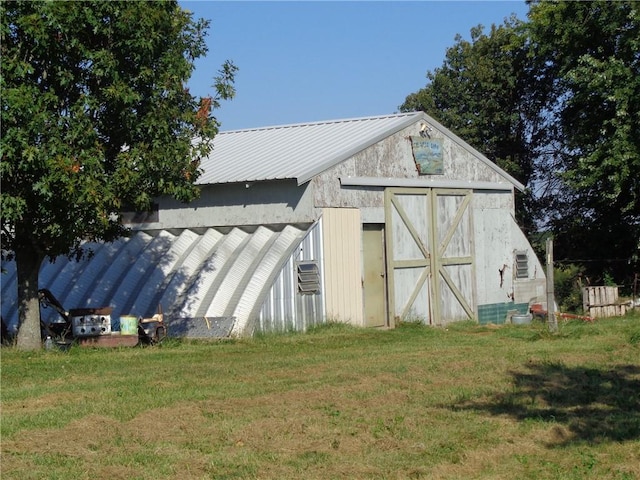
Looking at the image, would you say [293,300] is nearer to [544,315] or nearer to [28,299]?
[28,299]

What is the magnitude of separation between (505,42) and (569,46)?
8.46 m

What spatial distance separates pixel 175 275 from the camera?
2067 cm

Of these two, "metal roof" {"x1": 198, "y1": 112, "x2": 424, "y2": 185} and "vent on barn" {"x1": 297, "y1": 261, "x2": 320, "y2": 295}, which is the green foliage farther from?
"vent on barn" {"x1": 297, "y1": 261, "x2": 320, "y2": 295}

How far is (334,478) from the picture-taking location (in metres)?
8.12

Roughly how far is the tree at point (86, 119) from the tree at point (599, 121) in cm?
1422

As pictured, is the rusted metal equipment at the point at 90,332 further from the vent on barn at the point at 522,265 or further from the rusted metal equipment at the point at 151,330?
the vent on barn at the point at 522,265

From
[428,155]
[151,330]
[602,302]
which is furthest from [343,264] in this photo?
[602,302]

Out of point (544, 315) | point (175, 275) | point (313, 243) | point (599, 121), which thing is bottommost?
point (544, 315)

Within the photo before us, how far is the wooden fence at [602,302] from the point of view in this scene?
83.8 ft

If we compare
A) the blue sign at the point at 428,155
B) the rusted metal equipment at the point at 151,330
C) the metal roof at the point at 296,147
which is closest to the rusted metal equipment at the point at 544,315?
the metal roof at the point at 296,147

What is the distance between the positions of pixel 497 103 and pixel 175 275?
866 inches

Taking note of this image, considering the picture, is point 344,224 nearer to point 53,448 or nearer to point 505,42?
point 53,448

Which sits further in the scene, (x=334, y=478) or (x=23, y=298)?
(x=23, y=298)

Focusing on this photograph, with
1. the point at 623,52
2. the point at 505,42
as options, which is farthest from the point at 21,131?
the point at 505,42
